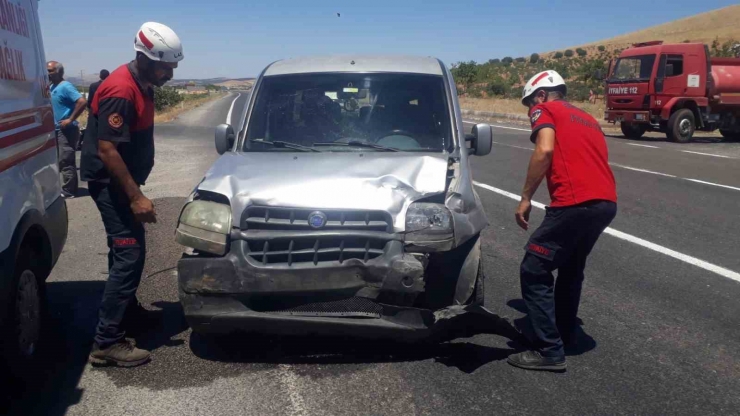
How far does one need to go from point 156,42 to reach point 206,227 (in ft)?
3.84

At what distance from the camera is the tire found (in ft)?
13.3

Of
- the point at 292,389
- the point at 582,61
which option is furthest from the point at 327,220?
the point at 582,61

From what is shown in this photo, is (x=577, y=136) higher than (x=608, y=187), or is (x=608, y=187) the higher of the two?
(x=577, y=136)

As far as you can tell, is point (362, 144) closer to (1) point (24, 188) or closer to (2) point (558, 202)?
(2) point (558, 202)

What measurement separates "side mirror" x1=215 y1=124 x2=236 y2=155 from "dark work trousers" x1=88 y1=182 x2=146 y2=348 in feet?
4.40

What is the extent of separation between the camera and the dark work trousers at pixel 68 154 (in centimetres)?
1084

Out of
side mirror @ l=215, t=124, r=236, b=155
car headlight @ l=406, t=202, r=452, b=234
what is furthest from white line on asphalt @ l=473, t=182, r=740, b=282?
side mirror @ l=215, t=124, r=236, b=155

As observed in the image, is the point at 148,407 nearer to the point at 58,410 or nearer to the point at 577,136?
the point at 58,410

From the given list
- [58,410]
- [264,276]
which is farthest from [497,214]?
[58,410]

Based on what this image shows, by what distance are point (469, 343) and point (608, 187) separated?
137 cm

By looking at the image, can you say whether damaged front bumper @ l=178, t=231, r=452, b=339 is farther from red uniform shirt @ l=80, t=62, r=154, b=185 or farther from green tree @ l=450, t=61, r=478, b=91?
green tree @ l=450, t=61, r=478, b=91

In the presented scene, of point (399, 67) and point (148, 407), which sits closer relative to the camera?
point (148, 407)

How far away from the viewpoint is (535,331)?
4570 mm

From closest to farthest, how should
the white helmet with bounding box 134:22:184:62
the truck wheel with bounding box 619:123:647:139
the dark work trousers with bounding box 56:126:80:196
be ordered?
the white helmet with bounding box 134:22:184:62, the dark work trousers with bounding box 56:126:80:196, the truck wheel with bounding box 619:123:647:139
